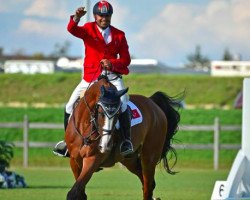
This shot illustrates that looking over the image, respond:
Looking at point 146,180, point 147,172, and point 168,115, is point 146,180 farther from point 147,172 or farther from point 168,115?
point 168,115

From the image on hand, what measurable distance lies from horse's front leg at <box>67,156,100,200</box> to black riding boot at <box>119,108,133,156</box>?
0.57m

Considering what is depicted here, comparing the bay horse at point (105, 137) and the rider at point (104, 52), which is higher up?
the rider at point (104, 52)

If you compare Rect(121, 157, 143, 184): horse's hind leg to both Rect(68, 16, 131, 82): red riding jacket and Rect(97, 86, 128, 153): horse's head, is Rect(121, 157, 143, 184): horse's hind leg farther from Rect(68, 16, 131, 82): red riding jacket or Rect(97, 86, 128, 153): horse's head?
Rect(97, 86, 128, 153): horse's head

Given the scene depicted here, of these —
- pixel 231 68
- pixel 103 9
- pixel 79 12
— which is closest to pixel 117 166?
pixel 103 9

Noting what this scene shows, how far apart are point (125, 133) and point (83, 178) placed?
42.2 inches

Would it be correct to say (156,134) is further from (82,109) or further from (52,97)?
(52,97)

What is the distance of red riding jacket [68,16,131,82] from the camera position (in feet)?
39.6

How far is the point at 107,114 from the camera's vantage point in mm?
11391

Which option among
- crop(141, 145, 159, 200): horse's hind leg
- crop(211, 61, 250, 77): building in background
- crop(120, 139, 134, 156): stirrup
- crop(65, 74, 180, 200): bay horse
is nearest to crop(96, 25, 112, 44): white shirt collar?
crop(65, 74, 180, 200): bay horse

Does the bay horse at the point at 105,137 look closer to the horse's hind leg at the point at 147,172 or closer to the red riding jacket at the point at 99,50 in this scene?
the horse's hind leg at the point at 147,172

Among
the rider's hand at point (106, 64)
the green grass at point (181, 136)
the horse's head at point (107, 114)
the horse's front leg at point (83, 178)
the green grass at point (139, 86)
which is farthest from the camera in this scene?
the green grass at point (139, 86)

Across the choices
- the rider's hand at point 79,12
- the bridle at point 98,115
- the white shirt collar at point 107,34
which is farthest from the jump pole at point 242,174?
the rider's hand at point 79,12

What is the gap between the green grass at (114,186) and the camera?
1625 cm

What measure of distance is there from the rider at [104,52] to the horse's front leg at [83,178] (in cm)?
63
